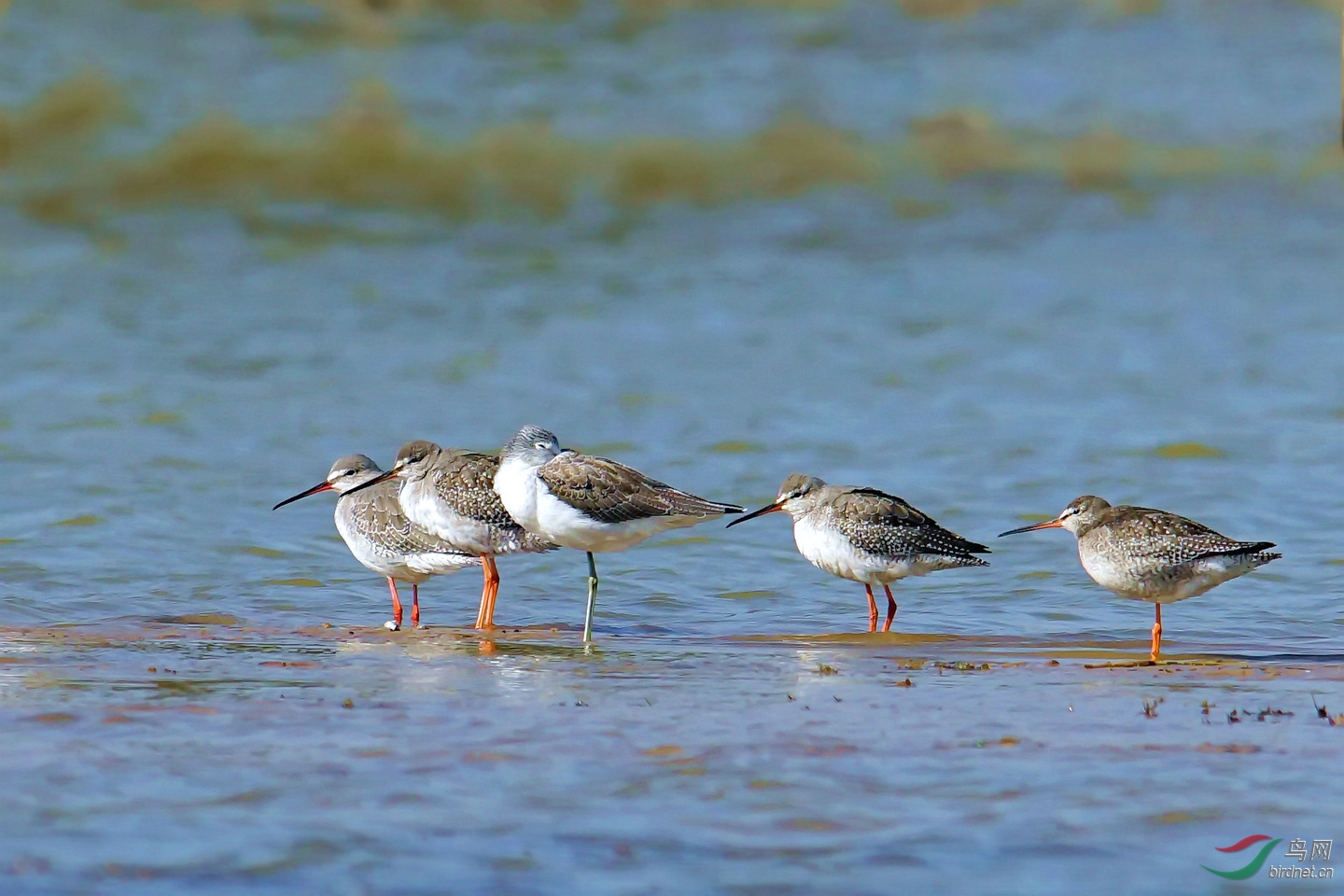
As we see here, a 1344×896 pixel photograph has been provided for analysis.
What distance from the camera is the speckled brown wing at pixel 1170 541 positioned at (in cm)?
952

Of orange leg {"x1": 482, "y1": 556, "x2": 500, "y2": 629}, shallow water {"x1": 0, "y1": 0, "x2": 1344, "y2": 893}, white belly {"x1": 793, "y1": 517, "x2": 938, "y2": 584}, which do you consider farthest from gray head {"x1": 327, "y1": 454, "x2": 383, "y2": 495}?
white belly {"x1": 793, "y1": 517, "x2": 938, "y2": 584}

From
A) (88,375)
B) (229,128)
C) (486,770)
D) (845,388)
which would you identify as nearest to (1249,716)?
(486,770)

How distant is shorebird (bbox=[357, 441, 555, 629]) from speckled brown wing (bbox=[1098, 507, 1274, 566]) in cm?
337

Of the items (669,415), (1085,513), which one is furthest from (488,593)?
(669,415)

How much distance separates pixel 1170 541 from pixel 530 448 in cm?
361

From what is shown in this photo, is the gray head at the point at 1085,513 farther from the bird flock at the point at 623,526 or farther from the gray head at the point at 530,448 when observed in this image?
the gray head at the point at 530,448

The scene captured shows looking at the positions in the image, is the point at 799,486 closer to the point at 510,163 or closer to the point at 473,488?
the point at 473,488

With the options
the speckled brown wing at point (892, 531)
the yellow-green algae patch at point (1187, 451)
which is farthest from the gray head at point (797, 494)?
the yellow-green algae patch at point (1187, 451)

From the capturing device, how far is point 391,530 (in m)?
10.8

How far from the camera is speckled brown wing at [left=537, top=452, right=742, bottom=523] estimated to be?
9.91m

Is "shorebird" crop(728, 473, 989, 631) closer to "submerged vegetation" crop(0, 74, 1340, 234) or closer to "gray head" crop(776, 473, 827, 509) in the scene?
"gray head" crop(776, 473, 827, 509)

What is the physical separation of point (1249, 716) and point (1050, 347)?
1179cm

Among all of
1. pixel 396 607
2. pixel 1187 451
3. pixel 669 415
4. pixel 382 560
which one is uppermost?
pixel 669 415

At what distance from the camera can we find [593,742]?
6.62 m
